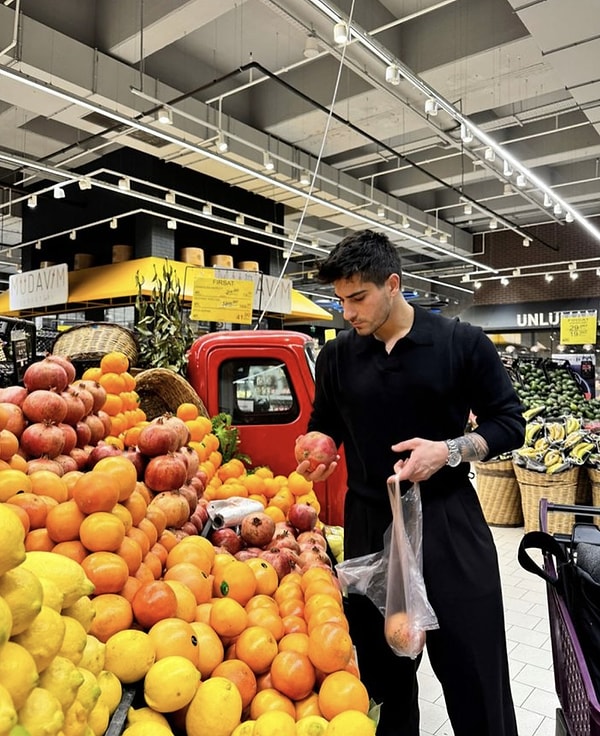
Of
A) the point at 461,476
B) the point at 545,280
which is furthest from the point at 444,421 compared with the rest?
the point at 545,280

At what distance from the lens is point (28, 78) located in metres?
5.09

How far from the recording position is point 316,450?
1878 millimetres

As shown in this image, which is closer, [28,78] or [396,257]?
[396,257]

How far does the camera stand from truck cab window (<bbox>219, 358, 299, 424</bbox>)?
3826 mm

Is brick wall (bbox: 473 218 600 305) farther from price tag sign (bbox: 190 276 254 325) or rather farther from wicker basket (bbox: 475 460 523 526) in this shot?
price tag sign (bbox: 190 276 254 325)

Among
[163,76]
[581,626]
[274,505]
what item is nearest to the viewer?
[581,626]

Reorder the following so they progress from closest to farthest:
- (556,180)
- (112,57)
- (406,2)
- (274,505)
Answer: (274,505)
(406,2)
(112,57)
(556,180)

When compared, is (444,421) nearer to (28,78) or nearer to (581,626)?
(581,626)

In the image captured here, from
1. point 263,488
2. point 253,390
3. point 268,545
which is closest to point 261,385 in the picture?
point 253,390

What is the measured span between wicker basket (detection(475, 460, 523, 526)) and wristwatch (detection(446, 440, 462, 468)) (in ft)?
14.3

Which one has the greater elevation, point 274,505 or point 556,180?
point 556,180

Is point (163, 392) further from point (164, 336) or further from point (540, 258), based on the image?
point (540, 258)

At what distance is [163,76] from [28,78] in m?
3.59

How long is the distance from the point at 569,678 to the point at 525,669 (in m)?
1.83
